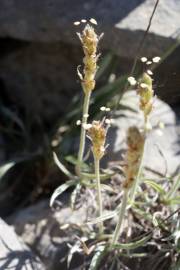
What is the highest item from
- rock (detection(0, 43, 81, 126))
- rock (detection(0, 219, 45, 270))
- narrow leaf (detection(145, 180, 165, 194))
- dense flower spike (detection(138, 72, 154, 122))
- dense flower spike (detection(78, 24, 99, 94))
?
rock (detection(0, 43, 81, 126))

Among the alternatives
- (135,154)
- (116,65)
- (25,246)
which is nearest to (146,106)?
(135,154)

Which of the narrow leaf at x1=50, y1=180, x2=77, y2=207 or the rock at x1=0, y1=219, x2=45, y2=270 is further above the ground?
the narrow leaf at x1=50, y1=180, x2=77, y2=207

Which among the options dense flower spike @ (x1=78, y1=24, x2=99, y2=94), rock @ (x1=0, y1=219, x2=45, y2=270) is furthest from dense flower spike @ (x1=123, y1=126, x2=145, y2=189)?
rock @ (x1=0, y1=219, x2=45, y2=270)

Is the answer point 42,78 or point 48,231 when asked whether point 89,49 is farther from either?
point 42,78

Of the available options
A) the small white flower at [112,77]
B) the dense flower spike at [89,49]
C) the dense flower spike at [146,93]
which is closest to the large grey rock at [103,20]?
the small white flower at [112,77]

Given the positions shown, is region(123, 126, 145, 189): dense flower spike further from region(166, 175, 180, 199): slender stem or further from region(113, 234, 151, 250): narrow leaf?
region(166, 175, 180, 199): slender stem

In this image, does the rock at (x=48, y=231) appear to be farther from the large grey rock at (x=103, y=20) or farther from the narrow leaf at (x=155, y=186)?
the large grey rock at (x=103, y=20)
